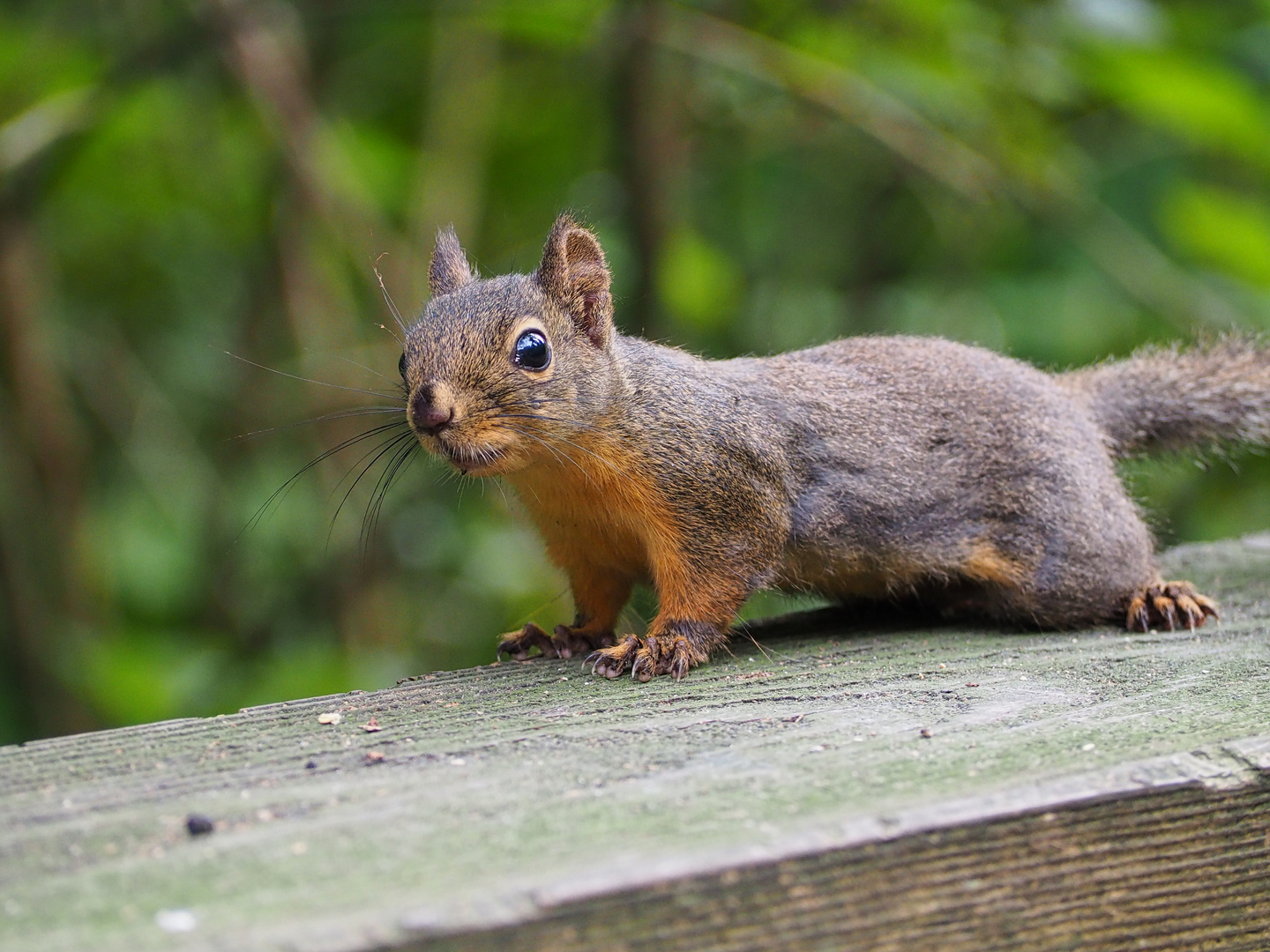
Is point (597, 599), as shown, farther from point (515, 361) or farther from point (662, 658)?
point (515, 361)

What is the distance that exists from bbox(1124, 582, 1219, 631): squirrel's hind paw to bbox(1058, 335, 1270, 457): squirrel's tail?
0.67m

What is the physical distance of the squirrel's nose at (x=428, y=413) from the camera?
2.97 metres

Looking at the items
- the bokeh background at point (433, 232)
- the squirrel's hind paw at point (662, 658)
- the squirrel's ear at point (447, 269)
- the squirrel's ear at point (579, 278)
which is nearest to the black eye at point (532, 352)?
the squirrel's ear at point (579, 278)

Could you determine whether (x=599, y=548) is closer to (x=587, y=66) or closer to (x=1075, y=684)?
→ (x=1075, y=684)

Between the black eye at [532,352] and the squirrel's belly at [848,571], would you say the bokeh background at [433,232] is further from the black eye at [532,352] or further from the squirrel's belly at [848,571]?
the black eye at [532,352]

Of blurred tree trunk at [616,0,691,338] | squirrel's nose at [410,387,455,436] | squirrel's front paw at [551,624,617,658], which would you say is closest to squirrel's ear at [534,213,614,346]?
squirrel's nose at [410,387,455,436]

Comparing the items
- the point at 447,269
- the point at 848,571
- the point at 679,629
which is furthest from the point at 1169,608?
the point at 447,269

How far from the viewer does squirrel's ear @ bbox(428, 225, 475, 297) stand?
12.0 feet

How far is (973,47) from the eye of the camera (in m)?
4.13

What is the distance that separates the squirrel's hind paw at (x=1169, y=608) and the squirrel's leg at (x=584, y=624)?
1338 mm

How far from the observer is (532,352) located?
3.23m

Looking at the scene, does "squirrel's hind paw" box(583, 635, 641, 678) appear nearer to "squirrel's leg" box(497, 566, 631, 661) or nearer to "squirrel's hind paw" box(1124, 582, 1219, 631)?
"squirrel's leg" box(497, 566, 631, 661)

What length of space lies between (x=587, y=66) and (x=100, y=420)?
2.64 metres

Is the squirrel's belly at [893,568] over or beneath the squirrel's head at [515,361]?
beneath
